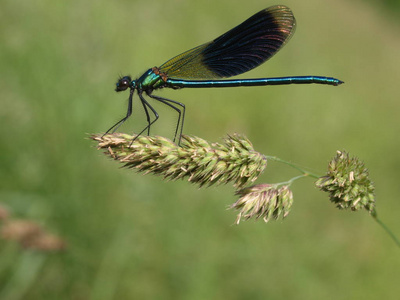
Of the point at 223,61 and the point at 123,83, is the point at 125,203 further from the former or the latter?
the point at 223,61

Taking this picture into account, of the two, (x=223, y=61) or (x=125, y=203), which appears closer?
(x=223, y=61)

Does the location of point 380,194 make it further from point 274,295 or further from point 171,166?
point 171,166

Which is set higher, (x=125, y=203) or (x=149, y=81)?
(x=149, y=81)

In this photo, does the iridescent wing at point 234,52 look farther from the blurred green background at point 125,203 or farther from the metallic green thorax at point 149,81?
the blurred green background at point 125,203

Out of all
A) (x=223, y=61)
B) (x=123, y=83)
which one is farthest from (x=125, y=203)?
(x=223, y=61)

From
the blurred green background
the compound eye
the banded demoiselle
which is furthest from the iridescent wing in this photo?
the blurred green background
